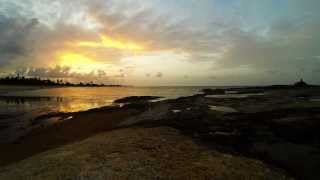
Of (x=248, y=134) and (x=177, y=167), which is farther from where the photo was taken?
(x=248, y=134)

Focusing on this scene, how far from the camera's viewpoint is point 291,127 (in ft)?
70.6

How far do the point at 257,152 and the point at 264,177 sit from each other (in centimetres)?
402

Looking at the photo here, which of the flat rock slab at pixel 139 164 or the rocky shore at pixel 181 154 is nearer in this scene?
the flat rock slab at pixel 139 164

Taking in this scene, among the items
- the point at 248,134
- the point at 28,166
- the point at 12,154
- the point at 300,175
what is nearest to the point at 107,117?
the point at 12,154

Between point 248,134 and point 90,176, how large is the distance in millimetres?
11538

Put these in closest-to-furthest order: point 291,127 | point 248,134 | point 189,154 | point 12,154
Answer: point 189,154 < point 12,154 < point 248,134 < point 291,127

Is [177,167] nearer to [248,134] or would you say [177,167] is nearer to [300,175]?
[300,175]

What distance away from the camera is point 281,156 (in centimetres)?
1493

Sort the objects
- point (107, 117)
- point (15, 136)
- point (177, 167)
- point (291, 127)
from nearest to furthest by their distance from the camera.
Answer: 1. point (177, 167)
2. point (291, 127)
3. point (15, 136)
4. point (107, 117)

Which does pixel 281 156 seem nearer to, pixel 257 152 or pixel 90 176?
pixel 257 152

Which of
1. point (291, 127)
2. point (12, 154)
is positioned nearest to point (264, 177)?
point (291, 127)

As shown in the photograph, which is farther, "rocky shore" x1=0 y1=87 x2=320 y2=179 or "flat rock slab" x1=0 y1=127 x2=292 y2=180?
"rocky shore" x1=0 y1=87 x2=320 y2=179

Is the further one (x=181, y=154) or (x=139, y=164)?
(x=181, y=154)

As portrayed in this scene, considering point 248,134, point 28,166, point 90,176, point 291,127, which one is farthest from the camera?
Result: point 291,127
